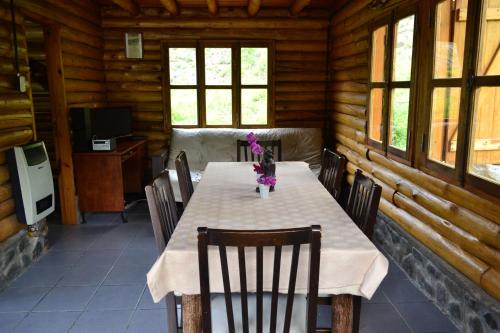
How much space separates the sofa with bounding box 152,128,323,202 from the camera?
17.7ft

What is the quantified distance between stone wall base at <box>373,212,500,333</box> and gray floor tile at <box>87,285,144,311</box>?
6.71 ft

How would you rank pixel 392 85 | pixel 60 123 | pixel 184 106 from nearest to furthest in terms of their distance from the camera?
pixel 392 85 < pixel 60 123 < pixel 184 106

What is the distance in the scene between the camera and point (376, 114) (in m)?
3.99

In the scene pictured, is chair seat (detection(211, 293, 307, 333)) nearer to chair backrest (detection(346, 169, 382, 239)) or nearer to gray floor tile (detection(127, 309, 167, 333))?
chair backrest (detection(346, 169, 382, 239))

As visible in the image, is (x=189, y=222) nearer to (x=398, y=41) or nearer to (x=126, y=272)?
(x=126, y=272)

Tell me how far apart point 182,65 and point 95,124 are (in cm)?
161

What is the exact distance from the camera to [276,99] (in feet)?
19.1

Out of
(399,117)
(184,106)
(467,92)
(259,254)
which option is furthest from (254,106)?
(259,254)

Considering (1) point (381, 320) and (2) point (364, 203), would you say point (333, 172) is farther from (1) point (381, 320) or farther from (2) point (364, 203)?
(1) point (381, 320)

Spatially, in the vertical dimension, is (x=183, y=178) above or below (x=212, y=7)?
below

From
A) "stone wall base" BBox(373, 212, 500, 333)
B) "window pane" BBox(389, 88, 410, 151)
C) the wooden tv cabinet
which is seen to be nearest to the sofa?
the wooden tv cabinet

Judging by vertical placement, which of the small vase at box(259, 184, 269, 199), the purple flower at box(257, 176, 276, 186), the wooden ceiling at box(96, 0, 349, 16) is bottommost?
the small vase at box(259, 184, 269, 199)

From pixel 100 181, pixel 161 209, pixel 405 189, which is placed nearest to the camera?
pixel 161 209

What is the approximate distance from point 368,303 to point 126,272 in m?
1.89
